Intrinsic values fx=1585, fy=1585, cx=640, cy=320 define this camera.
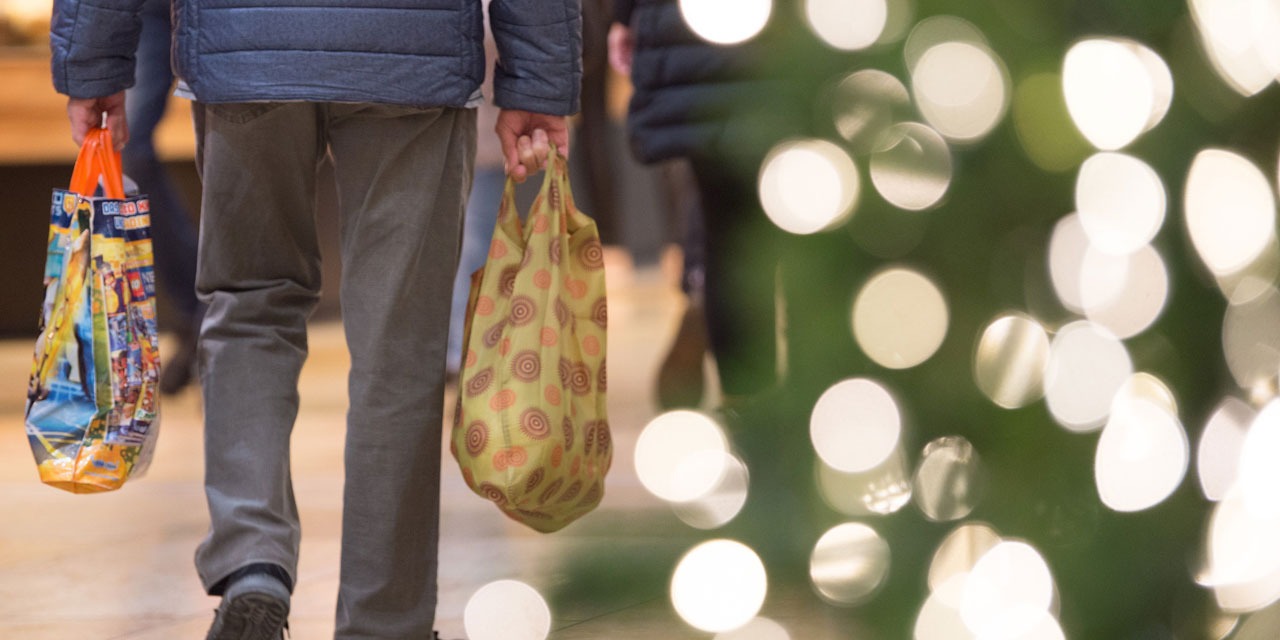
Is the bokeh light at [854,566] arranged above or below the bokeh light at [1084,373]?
below

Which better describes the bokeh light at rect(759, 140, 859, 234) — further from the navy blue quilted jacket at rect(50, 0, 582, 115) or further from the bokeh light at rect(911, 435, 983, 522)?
the navy blue quilted jacket at rect(50, 0, 582, 115)

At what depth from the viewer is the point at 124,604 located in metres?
2.44

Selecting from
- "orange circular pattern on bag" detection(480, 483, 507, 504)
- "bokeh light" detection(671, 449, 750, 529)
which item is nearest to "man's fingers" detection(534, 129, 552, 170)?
"orange circular pattern on bag" detection(480, 483, 507, 504)

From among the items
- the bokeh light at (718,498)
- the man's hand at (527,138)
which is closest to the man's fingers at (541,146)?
the man's hand at (527,138)

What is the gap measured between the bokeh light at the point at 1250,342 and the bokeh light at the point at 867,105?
0.19 meters

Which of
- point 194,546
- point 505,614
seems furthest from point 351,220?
point 194,546

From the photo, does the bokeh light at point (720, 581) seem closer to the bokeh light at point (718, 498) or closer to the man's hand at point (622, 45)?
the bokeh light at point (718, 498)

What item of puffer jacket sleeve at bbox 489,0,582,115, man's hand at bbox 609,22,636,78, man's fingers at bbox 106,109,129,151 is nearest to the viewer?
puffer jacket sleeve at bbox 489,0,582,115

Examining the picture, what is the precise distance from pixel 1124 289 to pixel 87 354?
1.48 m

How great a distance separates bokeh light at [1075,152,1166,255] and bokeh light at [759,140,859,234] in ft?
0.37

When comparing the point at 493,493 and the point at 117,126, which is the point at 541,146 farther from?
the point at 117,126

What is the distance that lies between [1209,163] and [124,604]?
2.06 meters

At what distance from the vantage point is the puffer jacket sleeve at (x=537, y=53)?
1954mm

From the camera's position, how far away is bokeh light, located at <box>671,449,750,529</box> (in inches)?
32.7
